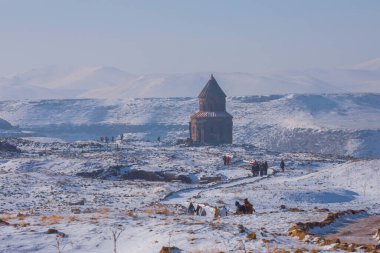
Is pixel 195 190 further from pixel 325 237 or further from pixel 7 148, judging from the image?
pixel 7 148

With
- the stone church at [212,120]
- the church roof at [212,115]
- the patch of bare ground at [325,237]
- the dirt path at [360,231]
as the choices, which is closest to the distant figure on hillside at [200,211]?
the patch of bare ground at [325,237]

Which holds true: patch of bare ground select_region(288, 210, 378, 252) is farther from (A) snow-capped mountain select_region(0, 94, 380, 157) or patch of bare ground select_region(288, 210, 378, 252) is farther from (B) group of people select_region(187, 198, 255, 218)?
(A) snow-capped mountain select_region(0, 94, 380, 157)

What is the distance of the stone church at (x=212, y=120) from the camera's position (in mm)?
72312

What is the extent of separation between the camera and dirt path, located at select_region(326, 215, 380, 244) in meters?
16.2

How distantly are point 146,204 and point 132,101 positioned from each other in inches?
6467

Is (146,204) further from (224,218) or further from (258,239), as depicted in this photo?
(258,239)

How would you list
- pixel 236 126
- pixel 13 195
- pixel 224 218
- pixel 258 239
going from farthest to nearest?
1. pixel 236 126
2. pixel 13 195
3. pixel 224 218
4. pixel 258 239

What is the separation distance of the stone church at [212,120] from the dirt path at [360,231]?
51.4 meters

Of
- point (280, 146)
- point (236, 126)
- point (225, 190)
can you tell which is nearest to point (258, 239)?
point (225, 190)

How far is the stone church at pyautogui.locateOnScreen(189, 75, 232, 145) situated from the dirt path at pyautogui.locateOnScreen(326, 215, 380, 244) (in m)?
51.4

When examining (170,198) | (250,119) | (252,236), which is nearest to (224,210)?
(252,236)

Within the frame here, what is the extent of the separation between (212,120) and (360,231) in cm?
5456

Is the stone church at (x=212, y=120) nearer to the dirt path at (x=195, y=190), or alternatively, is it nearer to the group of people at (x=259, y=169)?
the group of people at (x=259, y=169)

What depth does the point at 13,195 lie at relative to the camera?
3066cm
